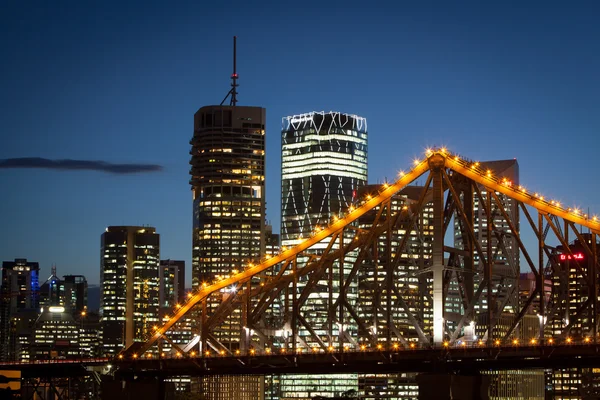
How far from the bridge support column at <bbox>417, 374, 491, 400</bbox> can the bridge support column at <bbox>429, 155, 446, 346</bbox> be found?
315cm

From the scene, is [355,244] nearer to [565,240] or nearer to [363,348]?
[363,348]

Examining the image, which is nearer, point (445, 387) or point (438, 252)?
point (438, 252)

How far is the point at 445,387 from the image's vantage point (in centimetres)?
11100

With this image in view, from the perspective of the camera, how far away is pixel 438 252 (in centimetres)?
11056

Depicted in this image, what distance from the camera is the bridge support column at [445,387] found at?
111125mm

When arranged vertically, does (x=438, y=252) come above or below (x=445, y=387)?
above

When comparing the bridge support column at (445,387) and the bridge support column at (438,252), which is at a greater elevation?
the bridge support column at (438,252)

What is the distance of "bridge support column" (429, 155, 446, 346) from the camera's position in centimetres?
10962

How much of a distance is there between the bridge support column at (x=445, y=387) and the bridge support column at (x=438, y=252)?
3.15 m

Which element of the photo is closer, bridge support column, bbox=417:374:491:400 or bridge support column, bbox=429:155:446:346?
bridge support column, bbox=429:155:446:346

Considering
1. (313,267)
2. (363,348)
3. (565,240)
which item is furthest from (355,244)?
(565,240)

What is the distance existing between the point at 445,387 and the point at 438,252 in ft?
36.6

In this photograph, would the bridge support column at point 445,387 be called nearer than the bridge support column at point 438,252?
No

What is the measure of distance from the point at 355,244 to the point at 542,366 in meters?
25.2
